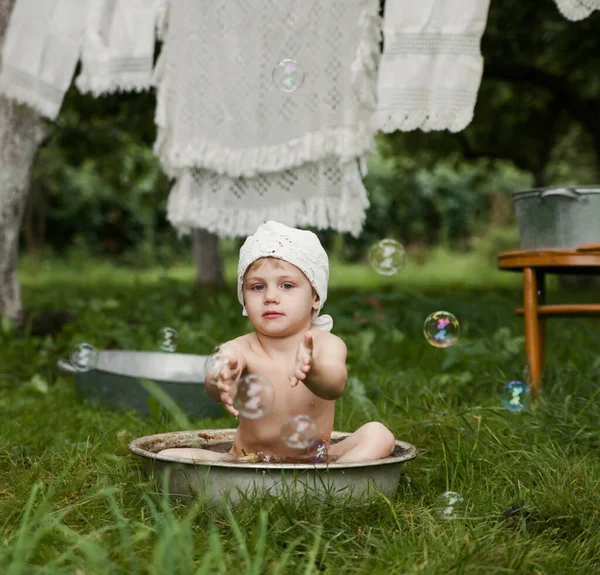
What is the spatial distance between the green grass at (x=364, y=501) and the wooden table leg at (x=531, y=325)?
117mm

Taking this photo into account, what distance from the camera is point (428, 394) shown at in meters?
2.66

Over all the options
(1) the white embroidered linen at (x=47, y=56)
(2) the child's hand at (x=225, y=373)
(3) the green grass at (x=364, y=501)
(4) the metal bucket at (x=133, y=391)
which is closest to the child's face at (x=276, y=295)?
(2) the child's hand at (x=225, y=373)

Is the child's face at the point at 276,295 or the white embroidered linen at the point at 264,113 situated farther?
the white embroidered linen at the point at 264,113

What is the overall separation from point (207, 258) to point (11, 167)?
4215mm

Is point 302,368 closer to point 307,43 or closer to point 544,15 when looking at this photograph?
point 307,43

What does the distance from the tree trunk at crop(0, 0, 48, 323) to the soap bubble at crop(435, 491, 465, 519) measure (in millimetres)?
2695

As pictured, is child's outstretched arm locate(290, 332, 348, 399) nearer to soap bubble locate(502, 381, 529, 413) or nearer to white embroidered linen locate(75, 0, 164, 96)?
soap bubble locate(502, 381, 529, 413)

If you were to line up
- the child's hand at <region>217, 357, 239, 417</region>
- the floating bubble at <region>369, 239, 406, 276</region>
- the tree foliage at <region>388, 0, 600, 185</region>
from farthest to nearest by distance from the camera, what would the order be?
the tree foliage at <region>388, 0, 600, 185</region>
the floating bubble at <region>369, 239, 406, 276</region>
the child's hand at <region>217, 357, 239, 417</region>

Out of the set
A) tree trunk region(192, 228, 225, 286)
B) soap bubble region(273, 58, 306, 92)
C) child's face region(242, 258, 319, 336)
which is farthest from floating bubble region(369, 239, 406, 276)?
tree trunk region(192, 228, 225, 286)

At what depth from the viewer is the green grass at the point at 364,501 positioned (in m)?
1.39

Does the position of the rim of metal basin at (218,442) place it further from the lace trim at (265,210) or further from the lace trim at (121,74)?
the lace trim at (121,74)

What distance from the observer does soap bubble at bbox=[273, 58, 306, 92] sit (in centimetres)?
272

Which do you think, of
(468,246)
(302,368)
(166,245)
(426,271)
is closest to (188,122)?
(302,368)

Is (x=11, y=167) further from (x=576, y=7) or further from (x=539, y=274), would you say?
(x=576, y=7)
